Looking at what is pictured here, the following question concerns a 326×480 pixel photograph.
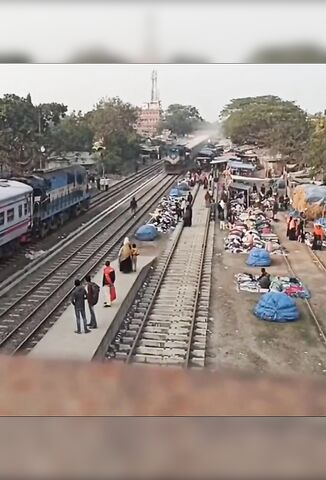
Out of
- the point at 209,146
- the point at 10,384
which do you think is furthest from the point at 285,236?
the point at 10,384

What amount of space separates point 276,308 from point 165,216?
2028mm

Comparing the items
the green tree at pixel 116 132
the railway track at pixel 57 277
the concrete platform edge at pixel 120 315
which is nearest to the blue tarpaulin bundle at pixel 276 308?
the concrete platform edge at pixel 120 315

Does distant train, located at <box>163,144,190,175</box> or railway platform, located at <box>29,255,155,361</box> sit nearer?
railway platform, located at <box>29,255,155,361</box>

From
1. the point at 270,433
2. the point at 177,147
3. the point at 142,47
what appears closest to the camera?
the point at 270,433

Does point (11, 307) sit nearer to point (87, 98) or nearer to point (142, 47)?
point (87, 98)

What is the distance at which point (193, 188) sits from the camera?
8.37 m

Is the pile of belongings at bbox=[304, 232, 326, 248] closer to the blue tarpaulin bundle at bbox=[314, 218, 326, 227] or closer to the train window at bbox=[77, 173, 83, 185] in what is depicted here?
the blue tarpaulin bundle at bbox=[314, 218, 326, 227]

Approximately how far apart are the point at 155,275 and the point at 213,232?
1.06 meters

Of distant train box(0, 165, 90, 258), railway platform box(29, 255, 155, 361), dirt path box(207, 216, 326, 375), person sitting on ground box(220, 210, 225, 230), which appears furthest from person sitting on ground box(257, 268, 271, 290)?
distant train box(0, 165, 90, 258)

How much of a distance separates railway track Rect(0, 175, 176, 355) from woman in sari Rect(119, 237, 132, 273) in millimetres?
87

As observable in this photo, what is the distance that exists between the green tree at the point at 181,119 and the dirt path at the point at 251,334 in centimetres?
163

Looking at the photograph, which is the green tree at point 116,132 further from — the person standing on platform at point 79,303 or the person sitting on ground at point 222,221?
the person standing on platform at point 79,303

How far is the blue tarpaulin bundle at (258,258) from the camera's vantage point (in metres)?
8.30

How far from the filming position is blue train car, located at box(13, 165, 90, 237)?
8.62 metres
